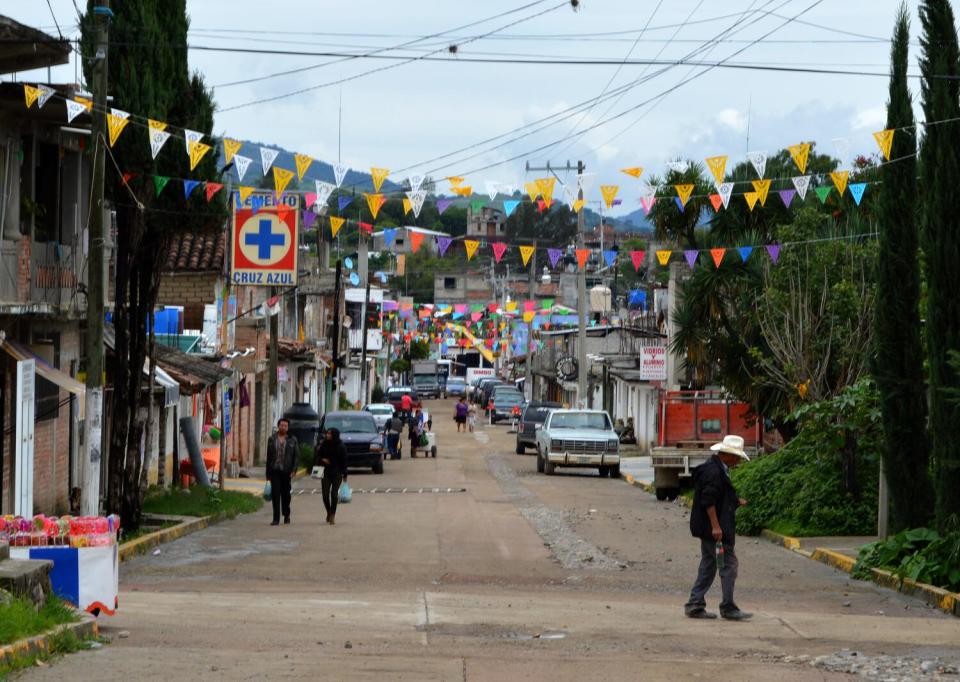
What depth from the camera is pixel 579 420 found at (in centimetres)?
4447

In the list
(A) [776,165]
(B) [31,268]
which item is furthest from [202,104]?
(A) [776,165]

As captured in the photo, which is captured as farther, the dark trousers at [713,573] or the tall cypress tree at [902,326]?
the tall cypress tree at [902,326]

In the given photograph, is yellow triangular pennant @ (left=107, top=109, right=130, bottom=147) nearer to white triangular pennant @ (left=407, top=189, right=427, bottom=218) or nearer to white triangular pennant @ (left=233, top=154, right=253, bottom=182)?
white triangular pennant @ (left=233, top=154, right=253, bottom=182)

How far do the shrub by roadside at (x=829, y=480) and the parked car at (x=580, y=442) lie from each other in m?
16.7

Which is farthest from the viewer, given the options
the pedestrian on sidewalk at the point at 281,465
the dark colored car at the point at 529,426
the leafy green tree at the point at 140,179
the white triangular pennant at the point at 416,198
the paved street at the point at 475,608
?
the dark colored car at the point at 529,426

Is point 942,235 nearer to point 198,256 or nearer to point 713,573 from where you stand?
point 713,573

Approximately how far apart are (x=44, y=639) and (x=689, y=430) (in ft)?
84.7

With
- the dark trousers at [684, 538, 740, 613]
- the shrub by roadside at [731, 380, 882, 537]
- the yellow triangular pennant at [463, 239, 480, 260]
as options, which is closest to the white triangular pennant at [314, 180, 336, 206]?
the yellow triangular pennant at [463, 239, 480, 260]

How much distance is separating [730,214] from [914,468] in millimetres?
18891

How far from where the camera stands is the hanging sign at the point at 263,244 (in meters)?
33.9

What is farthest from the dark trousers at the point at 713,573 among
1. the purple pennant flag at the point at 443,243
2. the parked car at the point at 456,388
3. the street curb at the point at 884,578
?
the parked car at the point at 456,388

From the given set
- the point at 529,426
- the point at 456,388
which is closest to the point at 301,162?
the point at 529,426

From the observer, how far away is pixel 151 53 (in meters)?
21.2

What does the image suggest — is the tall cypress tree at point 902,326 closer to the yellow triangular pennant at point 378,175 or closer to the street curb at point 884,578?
the street curb at point 884,578
